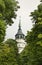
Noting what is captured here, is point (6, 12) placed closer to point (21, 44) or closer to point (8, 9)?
point (8, 9)

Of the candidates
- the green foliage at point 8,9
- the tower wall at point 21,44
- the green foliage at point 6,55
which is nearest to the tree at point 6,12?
the green foliage at point 8,9

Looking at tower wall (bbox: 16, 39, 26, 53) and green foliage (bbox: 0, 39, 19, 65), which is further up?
tower wall (bbox: 16, 39, 26, 53)

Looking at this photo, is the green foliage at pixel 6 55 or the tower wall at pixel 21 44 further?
the tower wall at pixel 21 44

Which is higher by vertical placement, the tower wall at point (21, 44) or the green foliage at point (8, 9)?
the tower wall at point (21, 44)

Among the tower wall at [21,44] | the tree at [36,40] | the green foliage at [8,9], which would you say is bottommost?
the tree at [36,40]

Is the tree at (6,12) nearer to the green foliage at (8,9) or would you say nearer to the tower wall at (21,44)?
the green foliage at (8,9)

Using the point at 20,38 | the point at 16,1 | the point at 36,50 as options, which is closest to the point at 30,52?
the point at 36,50

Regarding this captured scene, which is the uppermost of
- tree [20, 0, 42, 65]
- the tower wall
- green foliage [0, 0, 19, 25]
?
the tower wall

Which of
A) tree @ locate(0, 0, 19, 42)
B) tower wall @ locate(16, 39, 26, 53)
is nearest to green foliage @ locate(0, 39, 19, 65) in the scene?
tree @ locate(0, 0, 19, 42)

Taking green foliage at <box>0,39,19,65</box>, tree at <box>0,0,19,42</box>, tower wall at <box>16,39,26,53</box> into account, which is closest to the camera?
tree at <box>0,0,19,42</box>

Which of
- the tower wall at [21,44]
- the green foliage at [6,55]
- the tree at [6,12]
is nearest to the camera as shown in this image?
the tree at [6,12]

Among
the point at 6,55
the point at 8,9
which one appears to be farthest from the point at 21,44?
the point at 8,9

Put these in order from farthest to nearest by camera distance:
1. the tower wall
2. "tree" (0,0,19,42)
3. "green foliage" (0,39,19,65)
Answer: the tower wall < "green foliage" (0,39,19,65) < "tree" (0,0,19,42)

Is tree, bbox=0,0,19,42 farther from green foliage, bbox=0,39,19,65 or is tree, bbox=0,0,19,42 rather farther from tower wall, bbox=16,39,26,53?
tower wall, bbox=16,39,26,53
